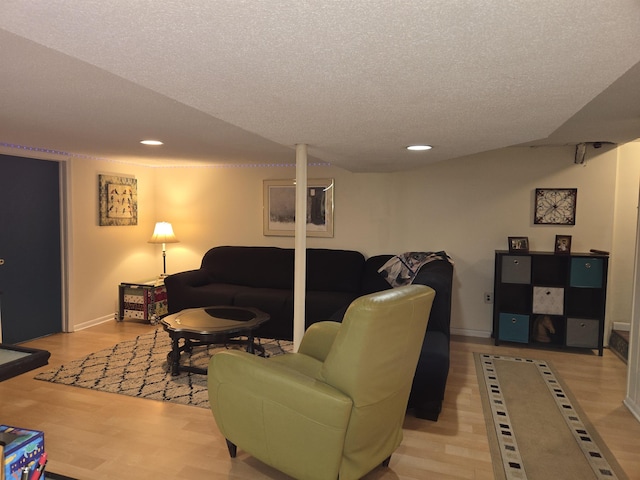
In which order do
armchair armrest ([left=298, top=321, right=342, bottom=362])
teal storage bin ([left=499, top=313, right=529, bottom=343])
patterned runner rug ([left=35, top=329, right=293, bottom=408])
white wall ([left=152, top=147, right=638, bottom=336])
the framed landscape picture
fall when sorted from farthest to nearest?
the framed landscape picture, white wall ([left=152, top=147, right=638, bottom=336]), teal storage bin ([left=499, top=313, right=529, bottom=343]), patterned runner rug ([left=35, top=329, right=293, bottom=408]), armchair armrest ([left=298, top=321, right=342, bottom=362])

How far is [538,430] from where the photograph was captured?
2795 millimetres

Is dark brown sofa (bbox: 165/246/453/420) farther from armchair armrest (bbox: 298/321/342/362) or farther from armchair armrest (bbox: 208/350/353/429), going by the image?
armchair armrest (bbox: 208/350/353/429)

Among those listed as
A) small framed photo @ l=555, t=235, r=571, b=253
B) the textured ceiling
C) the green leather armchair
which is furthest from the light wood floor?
the textured ceiling

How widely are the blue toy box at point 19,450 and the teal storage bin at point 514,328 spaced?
4.17 metres

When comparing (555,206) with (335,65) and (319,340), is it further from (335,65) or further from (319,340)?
(335,65)

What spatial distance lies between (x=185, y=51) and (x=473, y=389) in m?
3.18

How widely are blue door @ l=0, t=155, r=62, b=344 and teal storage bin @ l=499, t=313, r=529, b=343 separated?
4.82 meters

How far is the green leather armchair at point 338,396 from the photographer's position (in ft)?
6.06

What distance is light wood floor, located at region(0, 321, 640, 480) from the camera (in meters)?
2.33

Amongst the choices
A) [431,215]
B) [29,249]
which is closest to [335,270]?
[431,215]

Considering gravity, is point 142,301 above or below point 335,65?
below

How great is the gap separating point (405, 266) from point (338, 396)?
2.82 m

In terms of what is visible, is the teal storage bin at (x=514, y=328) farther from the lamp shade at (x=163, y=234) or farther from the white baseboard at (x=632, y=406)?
the lamp shade at (x=163, y=234)

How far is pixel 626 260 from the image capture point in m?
4.58
